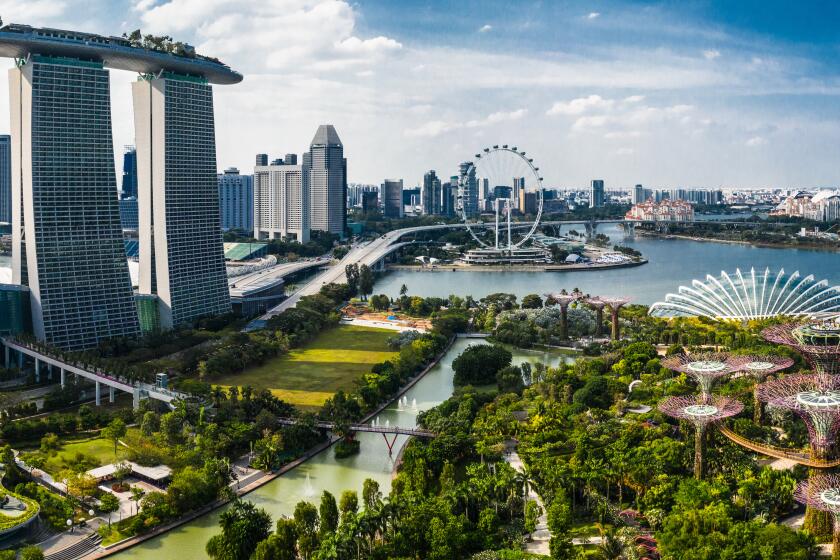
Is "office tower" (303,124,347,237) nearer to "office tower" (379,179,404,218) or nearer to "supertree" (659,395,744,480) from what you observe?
"office tower" (379,179,404,218)

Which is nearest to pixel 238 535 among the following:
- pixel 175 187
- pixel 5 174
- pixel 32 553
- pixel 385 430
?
pixel 32 553

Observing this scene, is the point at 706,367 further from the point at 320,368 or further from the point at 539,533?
the point at 320,368

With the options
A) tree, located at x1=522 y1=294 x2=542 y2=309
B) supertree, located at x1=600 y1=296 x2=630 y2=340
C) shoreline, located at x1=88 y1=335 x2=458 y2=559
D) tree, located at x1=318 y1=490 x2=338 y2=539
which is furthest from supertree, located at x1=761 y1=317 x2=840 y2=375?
tree, located at x1=522 y1=294 x2=542 y2=309

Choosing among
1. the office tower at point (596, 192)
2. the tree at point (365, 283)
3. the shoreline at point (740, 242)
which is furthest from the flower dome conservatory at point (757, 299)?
the office tower at point (596, 192)

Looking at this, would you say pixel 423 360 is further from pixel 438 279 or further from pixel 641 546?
pixel 438 279

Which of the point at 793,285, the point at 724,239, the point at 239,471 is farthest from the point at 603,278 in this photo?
the point at 239,471
